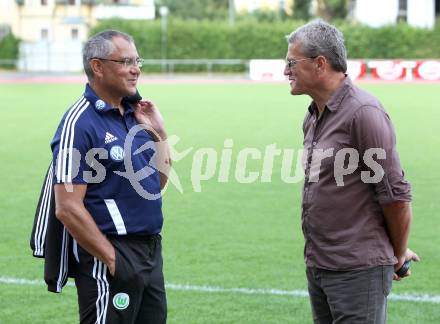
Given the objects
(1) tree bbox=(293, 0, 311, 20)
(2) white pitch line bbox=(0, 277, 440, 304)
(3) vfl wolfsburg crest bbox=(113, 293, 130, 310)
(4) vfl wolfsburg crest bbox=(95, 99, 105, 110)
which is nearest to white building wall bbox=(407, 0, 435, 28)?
(1) tree bbox=(293, 0, 311, 20)

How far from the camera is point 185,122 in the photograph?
68.6 feet

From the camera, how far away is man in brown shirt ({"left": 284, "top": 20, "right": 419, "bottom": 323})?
3.80 metres

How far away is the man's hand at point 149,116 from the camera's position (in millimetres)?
4414

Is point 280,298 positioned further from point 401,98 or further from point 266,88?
point 266,88

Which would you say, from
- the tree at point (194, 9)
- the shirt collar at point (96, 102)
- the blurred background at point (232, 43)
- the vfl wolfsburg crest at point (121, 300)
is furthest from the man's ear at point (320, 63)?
the tree at point (194, 9)

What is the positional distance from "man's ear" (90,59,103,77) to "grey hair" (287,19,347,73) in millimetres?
955

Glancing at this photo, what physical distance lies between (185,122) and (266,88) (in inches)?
591

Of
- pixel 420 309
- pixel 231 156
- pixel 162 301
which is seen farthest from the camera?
pixel 231 156

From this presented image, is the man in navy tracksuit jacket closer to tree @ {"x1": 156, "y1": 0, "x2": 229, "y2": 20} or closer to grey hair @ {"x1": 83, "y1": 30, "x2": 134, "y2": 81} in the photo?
grey hair @ {"x1": 83, "y1": 30, "x2": 134, "y2": 81}

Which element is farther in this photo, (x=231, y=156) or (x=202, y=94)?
(x=202, y=94)

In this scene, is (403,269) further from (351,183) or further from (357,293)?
(351,183)

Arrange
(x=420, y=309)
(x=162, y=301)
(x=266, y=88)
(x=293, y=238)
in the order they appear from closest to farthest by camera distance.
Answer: (x=162, y=301), (x=420, y=309), (x=293, y=238), (x=266, y=88)

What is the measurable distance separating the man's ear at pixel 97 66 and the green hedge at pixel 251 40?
144ft

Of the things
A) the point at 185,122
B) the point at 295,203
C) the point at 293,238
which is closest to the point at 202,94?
the point at 185,122
